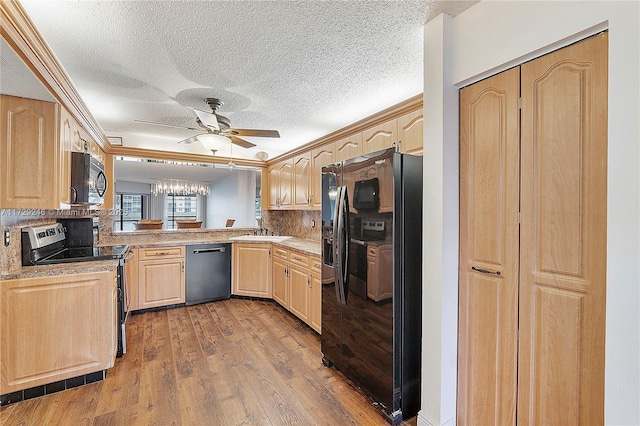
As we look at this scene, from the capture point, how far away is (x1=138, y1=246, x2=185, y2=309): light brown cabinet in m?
3.70

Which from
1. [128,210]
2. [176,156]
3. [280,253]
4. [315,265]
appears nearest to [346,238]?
[315,265]

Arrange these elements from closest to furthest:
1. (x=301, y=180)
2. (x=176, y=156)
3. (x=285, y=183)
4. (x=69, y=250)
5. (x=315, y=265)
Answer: (x=69, y=250), (x=315, y=265), (x=301, y=180), (x=176, y=156), (x=285, y=183)

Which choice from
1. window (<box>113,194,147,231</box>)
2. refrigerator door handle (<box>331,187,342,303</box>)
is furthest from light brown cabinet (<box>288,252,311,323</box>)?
window (<box>113,194,147,231</box>)

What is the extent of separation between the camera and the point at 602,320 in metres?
1.21

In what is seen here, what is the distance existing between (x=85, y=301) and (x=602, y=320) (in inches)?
121

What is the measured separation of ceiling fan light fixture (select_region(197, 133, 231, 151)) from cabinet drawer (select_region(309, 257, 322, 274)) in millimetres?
1466

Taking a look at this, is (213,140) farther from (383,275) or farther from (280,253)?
(383,275)

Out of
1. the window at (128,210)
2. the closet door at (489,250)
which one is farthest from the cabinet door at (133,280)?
the closet door at (489,250)

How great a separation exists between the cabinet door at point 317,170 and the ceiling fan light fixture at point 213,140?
1143mm

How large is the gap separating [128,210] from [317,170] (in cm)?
301

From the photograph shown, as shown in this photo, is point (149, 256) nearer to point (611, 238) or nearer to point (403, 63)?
→ point (403, 63)

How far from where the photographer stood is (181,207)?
203 inches

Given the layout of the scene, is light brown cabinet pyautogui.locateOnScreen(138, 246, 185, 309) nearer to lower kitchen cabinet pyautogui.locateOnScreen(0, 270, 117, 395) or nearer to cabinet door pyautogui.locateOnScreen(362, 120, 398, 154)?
lower kitchen cabinet pyautogui.locateOnScreen(0, 270, 117, 395)

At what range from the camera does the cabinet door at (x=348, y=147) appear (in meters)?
3.03
